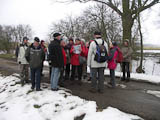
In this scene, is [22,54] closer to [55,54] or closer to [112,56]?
[55,54]

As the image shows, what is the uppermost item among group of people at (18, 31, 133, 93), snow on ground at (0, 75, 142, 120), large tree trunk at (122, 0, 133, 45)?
large tree trunk at (122, 0, 133, 45)

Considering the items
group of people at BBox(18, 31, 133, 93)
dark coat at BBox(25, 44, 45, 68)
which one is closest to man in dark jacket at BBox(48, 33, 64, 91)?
group of people at BBox(18, 31, 133, 93)

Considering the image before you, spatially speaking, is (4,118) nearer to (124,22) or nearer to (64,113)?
(64,113)

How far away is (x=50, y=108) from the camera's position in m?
3.60

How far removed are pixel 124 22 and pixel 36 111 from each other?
355 inches

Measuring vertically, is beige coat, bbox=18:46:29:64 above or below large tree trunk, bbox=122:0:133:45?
below

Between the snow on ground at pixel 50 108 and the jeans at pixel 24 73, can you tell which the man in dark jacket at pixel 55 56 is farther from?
the jeans at pixel 24 73

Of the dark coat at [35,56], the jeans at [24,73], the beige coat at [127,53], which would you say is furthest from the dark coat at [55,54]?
the beige coat at [127,53]

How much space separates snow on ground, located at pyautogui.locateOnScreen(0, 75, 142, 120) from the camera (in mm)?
3212

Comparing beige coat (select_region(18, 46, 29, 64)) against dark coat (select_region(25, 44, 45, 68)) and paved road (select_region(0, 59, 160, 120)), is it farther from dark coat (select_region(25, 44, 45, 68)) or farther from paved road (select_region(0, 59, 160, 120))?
paved road (select_region(0, 59, 160, 120))

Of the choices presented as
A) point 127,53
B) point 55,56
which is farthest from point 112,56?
point 55,56

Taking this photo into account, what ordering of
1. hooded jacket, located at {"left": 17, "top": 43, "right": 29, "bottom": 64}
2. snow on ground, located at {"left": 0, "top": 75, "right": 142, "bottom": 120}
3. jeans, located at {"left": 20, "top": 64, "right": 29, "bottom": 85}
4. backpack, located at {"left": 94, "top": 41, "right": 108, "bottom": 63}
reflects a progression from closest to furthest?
snow on ground, located at {"left": 0, "top": 75, "right": 142, "bottom": 120}
backpack, located at {"left": 94, "top": 41, "right": 108, "bottom": 63}
hooded jacket, located at {"left": 17, "top": 43, "right": 29, "bottom": 64}
jeans, located at {"left": 20, "top": 64, "right": 29, "bottom": 85}

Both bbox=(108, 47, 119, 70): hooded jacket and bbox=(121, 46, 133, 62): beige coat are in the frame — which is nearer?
bbox=(108, 47, 119, 70): hooded jacket

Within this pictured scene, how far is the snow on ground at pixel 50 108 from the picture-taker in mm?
3212
